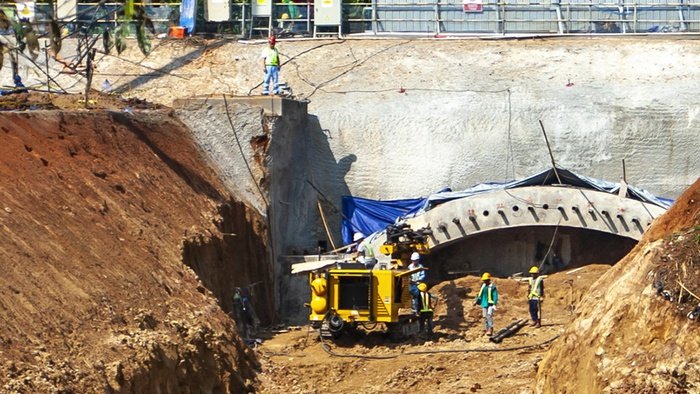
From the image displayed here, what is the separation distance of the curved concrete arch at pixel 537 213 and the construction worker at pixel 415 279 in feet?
6.96

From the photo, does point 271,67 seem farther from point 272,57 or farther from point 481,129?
point 481,129

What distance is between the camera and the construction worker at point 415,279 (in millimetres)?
29656

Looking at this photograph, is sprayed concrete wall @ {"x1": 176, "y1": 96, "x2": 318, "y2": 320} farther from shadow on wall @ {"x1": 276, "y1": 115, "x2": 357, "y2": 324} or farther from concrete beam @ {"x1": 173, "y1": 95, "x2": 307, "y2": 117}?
shadow on wall @ {"x1": 276, "y1": 115, "x2": 357, "y2": 324}

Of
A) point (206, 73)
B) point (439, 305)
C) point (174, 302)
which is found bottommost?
point (439, 305)

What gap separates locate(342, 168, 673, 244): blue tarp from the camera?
34.7m

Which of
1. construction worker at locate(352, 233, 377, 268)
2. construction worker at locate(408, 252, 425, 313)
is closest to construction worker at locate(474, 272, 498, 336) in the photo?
construction worker at locate(408, 252, 425, 313)

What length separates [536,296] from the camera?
29188 mm

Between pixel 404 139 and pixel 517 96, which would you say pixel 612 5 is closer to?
pixel 517 96

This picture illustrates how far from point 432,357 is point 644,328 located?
397 inches

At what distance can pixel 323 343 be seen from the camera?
1134 inches

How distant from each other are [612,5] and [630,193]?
28.5 ft

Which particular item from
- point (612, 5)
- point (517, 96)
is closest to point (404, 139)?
point (517, 96)

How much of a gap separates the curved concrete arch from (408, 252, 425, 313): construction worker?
2121 mm

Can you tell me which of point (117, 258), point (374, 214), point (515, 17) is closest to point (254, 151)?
point (374, 214)
